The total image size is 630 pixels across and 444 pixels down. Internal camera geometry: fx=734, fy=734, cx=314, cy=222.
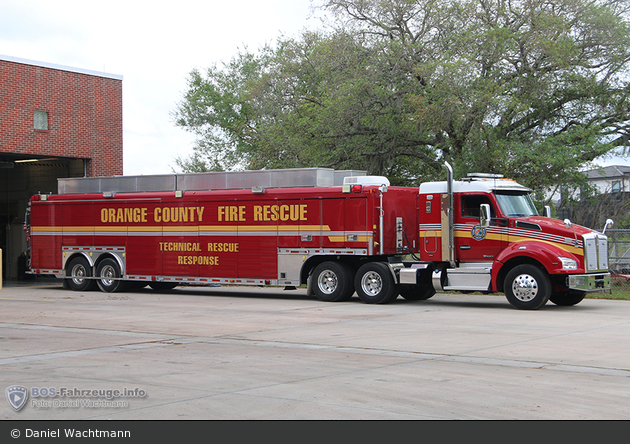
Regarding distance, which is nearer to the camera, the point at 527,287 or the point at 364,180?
the point at 527,287

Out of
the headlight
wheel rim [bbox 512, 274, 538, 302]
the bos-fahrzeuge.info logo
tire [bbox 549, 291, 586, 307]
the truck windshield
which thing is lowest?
the bos-fahrzeuge.info logo

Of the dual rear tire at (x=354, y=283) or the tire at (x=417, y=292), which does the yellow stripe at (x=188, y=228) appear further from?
the tire at (x=417, y=292)

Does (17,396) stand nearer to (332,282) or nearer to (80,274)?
(332,282)

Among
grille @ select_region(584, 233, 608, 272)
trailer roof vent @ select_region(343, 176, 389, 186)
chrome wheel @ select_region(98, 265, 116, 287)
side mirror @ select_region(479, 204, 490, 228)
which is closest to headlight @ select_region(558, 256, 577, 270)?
grille @ select_region(584, 233, 608, 272)

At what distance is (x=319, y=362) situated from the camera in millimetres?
9742

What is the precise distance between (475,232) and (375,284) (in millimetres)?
2826

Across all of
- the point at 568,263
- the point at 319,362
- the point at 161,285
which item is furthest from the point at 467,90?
the point at 319,362

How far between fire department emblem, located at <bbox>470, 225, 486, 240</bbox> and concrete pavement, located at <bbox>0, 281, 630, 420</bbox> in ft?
5.67

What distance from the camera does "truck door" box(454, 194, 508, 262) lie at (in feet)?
57.9

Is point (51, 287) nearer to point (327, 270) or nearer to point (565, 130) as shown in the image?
point (327, 270)

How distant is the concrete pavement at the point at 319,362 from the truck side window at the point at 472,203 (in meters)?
2.33

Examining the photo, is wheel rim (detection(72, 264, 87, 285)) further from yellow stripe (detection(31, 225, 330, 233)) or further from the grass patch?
the grass patch

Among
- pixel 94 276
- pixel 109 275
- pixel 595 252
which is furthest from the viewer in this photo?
pixel 94 276

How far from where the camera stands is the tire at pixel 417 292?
19681mm
